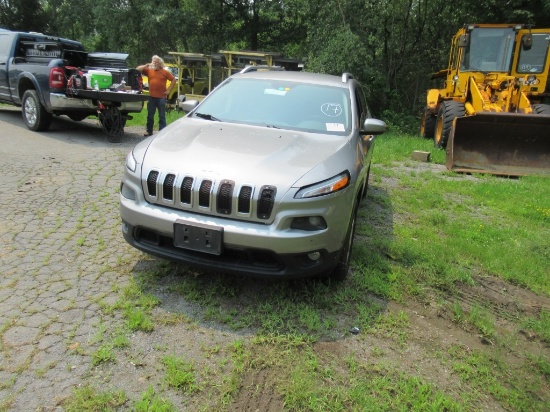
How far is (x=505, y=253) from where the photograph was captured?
492 centimetres

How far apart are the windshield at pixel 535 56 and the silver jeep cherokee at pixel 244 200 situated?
922 cm

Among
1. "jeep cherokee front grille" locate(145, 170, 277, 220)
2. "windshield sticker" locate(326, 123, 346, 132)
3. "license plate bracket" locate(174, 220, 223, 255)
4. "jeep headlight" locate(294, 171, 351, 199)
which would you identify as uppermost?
"windshield sticker" locate(326, 123, 346, 132)

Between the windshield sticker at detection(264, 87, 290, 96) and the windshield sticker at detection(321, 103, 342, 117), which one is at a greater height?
the windshield sticker at detection(264, 87, 290, 96)

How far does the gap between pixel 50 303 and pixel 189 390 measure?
1417 mm

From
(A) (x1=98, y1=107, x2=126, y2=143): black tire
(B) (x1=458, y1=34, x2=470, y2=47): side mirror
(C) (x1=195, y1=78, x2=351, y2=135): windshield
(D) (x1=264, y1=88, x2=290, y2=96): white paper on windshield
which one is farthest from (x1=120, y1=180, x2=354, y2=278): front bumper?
(B) (x1=458, y1=34, x2=470, y2=47): side mirror

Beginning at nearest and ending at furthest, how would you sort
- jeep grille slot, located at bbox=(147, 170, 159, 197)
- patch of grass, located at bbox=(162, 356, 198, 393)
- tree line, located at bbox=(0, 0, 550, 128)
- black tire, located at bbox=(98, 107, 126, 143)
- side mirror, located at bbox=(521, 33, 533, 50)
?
patch of grass, located at bbox=(162, 356, 198, 393) → jeep grille slot, located at bbox=(147, 170, 159, 197) → black tire, located at bbox=(98, 107, 126, 143) → side mirror, located at bbox=(521, 33, 533, 50) → tree line, located at bbox=(0, 0, 550, 128)

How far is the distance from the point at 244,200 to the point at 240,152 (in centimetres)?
54

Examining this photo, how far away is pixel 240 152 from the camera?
3.58m

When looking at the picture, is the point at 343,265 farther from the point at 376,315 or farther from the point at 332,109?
the point at 332,109

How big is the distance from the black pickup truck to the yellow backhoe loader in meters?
6.68

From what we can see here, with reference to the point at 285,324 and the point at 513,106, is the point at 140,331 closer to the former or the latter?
the point at 285,324

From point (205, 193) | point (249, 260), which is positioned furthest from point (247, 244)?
point (205, 193)

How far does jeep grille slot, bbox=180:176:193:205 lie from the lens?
330cm

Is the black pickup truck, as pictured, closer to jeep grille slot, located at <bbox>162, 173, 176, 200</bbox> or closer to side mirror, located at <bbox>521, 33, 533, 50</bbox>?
jeep grille slot, located at <bbox>162, 173, 176, 200</bbox>
